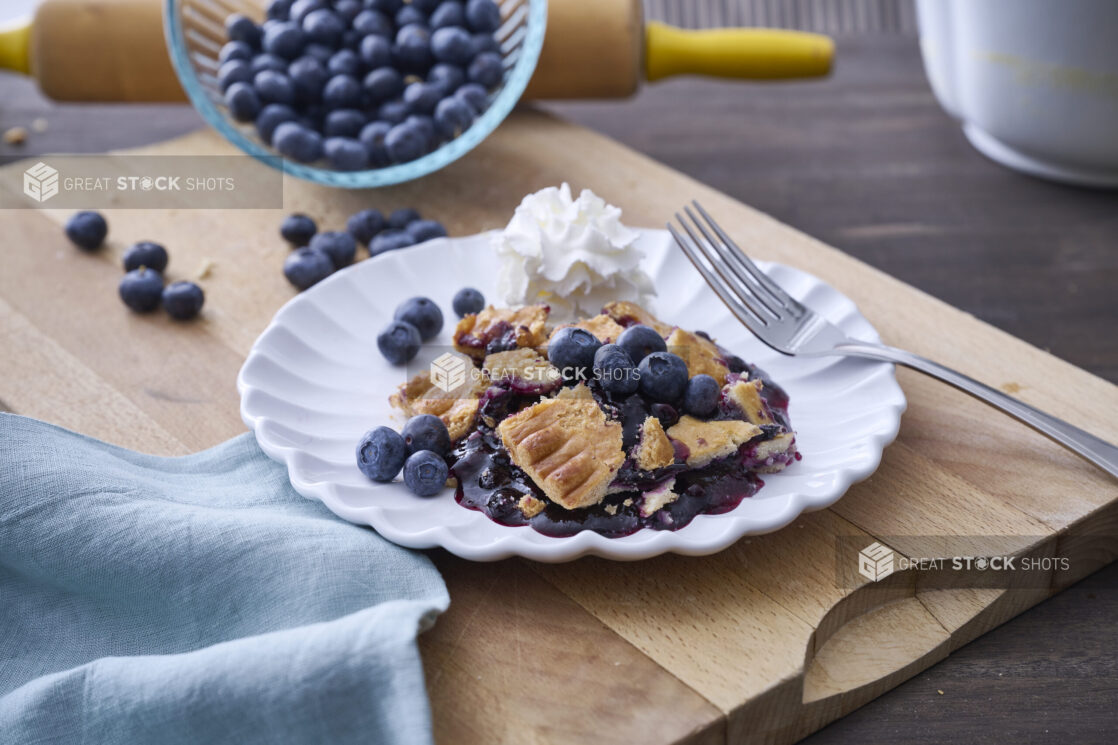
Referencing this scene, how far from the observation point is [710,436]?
1.58 meters

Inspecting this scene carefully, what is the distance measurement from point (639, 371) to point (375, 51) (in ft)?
4.44

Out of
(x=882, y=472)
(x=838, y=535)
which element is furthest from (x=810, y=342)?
(x=838, y=535)

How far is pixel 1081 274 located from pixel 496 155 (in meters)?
1.48

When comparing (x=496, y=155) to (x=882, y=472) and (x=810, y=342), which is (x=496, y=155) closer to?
(x=810, y=342)

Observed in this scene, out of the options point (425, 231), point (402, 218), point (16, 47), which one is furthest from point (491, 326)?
point (16, 47)

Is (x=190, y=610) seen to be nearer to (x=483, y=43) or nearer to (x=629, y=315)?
(x=629, y=315)

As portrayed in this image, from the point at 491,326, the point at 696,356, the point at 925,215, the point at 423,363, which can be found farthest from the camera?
the point at 925,215

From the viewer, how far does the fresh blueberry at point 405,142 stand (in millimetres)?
2494

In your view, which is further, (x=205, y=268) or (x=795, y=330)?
(x=205, y=268)

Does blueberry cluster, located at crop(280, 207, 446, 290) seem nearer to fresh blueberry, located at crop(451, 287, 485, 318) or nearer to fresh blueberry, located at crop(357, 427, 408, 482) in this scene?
fresh blueberry, located at crop(451, 287, 485, 318)

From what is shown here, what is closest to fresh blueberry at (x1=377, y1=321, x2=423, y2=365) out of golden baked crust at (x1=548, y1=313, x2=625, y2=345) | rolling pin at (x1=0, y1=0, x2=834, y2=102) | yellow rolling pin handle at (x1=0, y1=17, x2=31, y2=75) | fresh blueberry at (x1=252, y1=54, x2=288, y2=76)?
golden baked crust at (x1=548, y1=313, x2=625, y2=345)

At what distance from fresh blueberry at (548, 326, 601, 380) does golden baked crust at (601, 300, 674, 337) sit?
0.16 meters

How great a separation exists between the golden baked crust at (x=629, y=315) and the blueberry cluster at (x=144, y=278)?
0.92m

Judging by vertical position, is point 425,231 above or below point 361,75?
below
